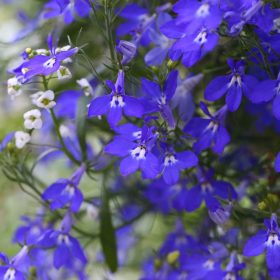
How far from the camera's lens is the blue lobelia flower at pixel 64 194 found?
89 cm

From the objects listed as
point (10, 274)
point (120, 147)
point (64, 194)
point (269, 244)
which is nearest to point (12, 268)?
point (10, 274)

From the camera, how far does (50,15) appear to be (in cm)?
96

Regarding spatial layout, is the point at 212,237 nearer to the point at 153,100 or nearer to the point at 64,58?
the point at 153,100

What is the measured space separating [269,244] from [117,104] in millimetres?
250

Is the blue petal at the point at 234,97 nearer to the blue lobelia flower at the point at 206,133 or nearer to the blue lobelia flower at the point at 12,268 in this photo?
the blue lobelia flower at the point at 206,133

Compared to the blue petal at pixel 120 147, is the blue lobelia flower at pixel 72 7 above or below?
above

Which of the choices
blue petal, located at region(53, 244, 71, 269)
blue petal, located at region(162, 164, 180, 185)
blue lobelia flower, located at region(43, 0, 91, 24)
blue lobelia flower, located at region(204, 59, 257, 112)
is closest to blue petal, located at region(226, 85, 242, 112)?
blue lobelia flower, located at region(204, 59, 257, 112)

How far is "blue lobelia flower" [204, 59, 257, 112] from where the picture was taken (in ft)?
2.59

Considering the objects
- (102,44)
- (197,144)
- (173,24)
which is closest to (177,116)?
(197,144)

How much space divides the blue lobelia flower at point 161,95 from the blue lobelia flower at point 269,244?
6.8 inches

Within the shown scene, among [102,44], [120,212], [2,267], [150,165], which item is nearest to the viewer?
[150,165]

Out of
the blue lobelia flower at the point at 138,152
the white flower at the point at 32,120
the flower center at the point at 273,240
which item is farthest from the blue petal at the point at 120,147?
the flower center at the point at 273,240

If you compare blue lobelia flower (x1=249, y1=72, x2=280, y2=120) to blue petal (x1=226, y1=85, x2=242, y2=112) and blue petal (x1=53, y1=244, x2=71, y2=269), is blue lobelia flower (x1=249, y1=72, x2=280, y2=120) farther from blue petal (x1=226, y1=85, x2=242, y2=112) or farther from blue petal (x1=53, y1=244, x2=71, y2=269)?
blue petal (x1=53, y1=244, x2=71, y2=269)

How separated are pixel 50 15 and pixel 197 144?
1.04ft
